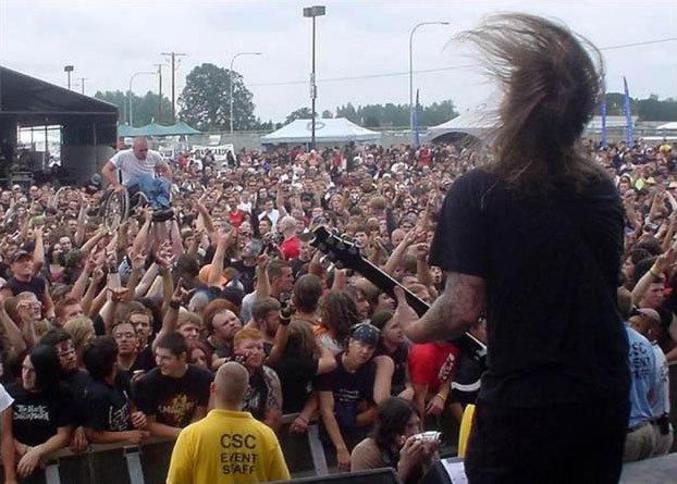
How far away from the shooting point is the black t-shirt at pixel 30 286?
28.9ft

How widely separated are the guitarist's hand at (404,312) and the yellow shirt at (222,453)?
2036 millimetres

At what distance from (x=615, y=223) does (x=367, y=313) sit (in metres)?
5.49

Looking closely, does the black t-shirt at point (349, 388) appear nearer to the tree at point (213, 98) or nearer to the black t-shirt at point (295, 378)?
the black t-shirt at point (295, 378)

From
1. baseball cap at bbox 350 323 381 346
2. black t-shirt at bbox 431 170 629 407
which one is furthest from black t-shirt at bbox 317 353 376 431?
black t-shirt at bbox 431 170 629 407

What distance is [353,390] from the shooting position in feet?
21.3

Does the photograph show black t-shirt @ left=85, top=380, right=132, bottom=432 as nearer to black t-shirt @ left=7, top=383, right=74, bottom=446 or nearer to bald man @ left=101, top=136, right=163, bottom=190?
black t-shirt @ left=7, top=383, right=74, bottom=446

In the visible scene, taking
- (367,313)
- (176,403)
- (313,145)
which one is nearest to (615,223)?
(176,403)

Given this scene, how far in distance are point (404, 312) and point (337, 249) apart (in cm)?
41

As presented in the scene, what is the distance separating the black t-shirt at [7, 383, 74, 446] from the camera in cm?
562

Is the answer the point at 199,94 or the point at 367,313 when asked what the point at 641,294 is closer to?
the point at 367,313

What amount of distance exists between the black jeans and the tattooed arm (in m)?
0.20

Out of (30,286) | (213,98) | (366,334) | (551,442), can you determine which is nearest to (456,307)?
(551,442)

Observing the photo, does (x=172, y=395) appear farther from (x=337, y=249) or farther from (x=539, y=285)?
(x=539, y=285)

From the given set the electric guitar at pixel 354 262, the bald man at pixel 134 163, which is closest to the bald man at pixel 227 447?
the electric guitar at pixel 354 262
